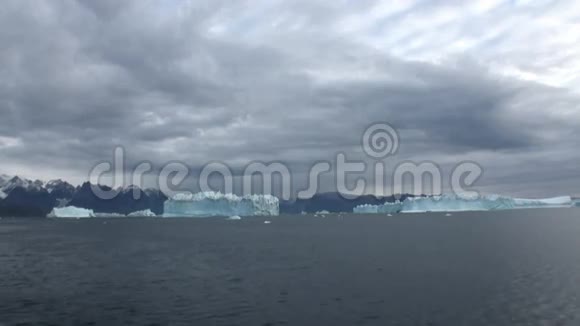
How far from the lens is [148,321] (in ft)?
96.0

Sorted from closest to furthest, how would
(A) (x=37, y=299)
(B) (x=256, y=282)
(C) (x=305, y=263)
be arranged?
(A) (x=37, y=299)
(B) (x=256, y=282)
(C) (x=305, y=263)

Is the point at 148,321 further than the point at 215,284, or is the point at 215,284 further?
the point at 215,284

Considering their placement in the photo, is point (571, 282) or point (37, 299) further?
point (571, 282)

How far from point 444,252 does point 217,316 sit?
148 ft

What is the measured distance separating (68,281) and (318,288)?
24.4 metres

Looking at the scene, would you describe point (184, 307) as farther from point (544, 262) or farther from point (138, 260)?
point (544, 262)

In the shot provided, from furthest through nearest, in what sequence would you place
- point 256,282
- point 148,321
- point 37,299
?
point 256,282 < point 37,299 < point 148,321

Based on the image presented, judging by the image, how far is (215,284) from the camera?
41812 millimetres

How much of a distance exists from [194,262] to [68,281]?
54.2 ft

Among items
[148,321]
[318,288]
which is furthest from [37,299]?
[318,288]

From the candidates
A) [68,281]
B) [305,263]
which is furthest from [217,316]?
[305,263]

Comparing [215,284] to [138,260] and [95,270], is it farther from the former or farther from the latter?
[138,260]

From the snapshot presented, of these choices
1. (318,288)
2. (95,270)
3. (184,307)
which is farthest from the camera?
(95,270)

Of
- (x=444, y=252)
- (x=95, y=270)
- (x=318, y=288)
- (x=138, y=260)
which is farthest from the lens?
(x=444, y=252)
